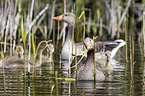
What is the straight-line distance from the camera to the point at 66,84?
6.60 metres

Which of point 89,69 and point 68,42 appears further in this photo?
point 68,42

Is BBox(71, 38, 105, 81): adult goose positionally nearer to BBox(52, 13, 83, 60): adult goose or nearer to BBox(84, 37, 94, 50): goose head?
BBox(84, 37, 94, 50): goose head

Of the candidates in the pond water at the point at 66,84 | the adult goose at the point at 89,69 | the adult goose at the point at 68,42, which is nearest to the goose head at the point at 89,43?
the adult goose at the point at 89,69

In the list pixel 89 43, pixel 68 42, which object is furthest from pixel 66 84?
pixel 68 42

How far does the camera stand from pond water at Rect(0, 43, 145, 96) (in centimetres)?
598

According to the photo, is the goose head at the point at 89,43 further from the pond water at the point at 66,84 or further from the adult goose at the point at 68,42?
the adult goose at the point at 68,42

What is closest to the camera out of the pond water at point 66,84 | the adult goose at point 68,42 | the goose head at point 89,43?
the pond water at point 66,84

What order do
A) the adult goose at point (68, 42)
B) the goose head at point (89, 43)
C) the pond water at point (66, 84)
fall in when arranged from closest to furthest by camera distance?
the pond water at point (66, 84)
the goose head at point (89, 43)
the adult goose at point (68, 42)

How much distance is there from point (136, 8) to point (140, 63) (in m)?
6.39

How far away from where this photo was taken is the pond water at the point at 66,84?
5977mm

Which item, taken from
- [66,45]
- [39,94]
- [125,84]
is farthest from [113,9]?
[39,94]

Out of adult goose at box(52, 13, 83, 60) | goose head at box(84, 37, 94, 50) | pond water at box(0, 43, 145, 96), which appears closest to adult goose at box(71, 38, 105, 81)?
goose head at box(84, 37, 94, 50)

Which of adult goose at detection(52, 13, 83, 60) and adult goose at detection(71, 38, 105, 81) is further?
adult goose at detection(52, 13, 83, 60)

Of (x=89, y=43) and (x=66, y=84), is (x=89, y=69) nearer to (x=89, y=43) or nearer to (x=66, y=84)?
(x=89, y=43)
